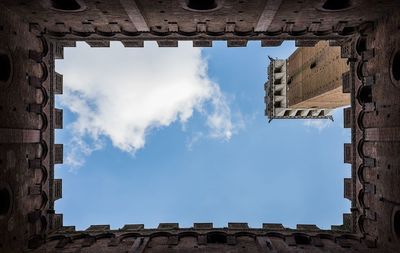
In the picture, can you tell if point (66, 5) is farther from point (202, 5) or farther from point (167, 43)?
point (167, 43)

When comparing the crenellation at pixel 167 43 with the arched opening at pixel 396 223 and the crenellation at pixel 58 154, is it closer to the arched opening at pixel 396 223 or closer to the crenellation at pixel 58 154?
the crenellation at pixel 58 154

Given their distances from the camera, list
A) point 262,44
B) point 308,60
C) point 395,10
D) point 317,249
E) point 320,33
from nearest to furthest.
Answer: point 395,10 < point 317,249 < point 320,33 < point 262,44 < point 308,60

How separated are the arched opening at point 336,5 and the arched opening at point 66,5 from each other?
427 inches

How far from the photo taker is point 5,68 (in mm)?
15188

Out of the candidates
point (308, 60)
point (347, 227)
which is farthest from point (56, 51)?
point (308, 60)

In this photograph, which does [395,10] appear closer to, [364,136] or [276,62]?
[364,136]

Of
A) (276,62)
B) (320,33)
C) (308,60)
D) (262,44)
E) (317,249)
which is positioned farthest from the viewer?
(276,62)

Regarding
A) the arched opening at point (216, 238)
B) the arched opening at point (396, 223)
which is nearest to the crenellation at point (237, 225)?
the arched opening at point (216, 238)

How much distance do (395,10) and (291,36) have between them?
19.0 feet

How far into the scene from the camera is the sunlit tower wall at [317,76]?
94.1ft

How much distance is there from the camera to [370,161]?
17.5 m

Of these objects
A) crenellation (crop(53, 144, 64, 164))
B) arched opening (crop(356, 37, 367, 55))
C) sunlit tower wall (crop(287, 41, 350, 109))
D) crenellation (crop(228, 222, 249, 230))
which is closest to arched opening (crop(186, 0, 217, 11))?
arched opening (crop(356, 37, 367, 55))

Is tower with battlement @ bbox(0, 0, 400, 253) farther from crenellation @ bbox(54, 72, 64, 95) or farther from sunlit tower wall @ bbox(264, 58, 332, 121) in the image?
sunlit tower wall @ bbox(264, 58, 332, 121)

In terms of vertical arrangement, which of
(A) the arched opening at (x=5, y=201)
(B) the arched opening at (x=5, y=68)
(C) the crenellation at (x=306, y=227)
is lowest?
(C) the crenellation at (x=306, y=227)
